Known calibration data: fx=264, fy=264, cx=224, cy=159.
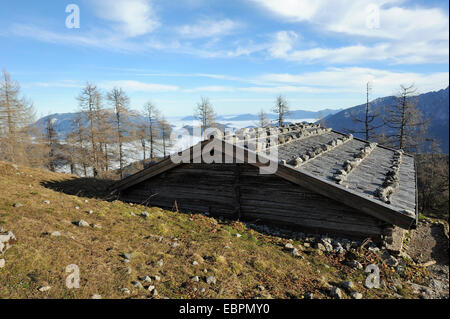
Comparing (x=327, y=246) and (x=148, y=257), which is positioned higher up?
(x=148, y=257)

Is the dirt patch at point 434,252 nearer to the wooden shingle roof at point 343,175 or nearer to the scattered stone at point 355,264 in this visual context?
the scattered stone at point 355,264

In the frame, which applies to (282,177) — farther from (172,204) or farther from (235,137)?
(172,204)

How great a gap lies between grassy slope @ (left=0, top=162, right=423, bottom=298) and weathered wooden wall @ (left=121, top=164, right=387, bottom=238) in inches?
32.5

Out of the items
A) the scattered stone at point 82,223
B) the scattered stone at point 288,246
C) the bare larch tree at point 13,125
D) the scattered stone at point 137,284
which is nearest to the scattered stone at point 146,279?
the scattered stone at point 137,284

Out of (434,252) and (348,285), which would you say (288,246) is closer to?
(348,285)

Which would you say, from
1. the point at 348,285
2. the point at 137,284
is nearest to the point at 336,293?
the point at 348,285

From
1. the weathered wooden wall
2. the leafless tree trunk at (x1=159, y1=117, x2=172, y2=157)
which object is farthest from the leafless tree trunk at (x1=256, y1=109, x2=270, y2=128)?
the weathered wooden wall

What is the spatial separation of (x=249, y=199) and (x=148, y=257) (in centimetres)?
417

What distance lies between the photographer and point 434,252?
905 centimetres

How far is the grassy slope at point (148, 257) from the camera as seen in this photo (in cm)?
464

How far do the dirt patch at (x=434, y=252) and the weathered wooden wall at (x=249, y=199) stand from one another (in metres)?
1.74

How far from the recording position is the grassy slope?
4.64 m
